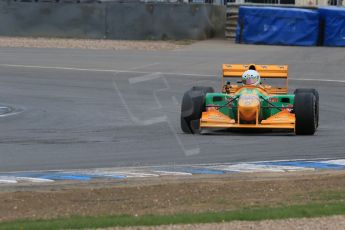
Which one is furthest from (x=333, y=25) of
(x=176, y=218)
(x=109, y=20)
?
(x=176, y=218)

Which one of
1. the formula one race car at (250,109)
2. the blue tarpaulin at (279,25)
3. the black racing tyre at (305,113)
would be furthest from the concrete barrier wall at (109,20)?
the black racing tyre at (305,113)

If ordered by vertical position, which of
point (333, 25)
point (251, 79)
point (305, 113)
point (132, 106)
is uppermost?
point (251, 79)

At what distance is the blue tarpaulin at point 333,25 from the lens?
1390 inches

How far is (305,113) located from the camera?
15.7 metres

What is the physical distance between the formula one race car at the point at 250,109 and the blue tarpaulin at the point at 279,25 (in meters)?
19.6

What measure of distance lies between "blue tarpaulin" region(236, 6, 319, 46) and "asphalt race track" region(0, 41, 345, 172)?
0.97 metres

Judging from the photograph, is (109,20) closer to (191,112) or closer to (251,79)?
(251,79)

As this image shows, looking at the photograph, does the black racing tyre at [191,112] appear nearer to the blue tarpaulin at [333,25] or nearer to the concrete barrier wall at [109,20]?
the blue tarpaulin at [333,25]

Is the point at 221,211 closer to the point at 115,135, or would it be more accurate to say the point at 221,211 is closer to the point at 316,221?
the point at 316,221

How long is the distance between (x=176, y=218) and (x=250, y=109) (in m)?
7.36

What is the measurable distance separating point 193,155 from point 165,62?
690 inches

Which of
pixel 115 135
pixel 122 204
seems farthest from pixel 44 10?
pixel 122 204

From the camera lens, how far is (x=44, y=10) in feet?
127

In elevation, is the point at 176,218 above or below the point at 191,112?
above
